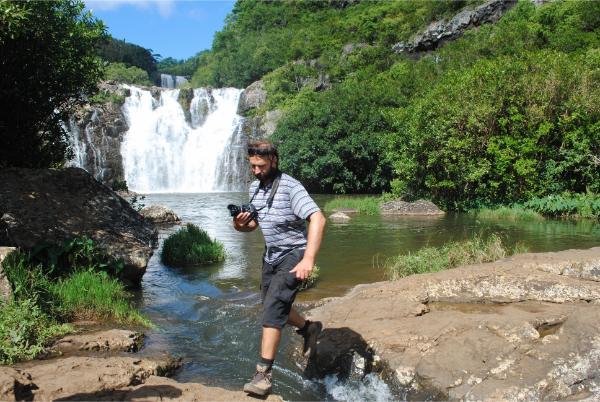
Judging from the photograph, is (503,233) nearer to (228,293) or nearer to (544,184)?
(544,184)

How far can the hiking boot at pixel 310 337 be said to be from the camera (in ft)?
17.9

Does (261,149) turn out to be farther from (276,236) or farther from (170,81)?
(170,81)

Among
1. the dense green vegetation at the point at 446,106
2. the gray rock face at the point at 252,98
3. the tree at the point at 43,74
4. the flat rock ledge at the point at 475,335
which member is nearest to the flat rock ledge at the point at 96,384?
the flat rock ledge at the point at 475,335

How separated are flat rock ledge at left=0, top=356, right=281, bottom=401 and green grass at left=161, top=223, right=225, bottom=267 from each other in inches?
249

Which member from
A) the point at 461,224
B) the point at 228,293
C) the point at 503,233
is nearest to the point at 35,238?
the point at 228,293

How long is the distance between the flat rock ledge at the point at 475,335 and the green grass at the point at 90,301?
2.47m

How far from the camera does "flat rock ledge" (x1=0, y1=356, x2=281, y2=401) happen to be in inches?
155

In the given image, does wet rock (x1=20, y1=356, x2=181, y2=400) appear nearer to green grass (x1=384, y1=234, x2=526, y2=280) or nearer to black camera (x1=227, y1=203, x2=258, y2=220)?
black camera (x1=227, y1=203, x2=258, y2=220)

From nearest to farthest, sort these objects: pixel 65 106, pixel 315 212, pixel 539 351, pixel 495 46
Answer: pixel 315 212 → pixel 539 351 → pixel 65 106 → pixel 495 46

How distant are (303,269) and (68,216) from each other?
5.32 meters

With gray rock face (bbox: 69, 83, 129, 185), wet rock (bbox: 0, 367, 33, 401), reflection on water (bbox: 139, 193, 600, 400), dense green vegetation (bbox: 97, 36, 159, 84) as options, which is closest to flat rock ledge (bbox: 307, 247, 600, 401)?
reflection on water (bbox: 139, 193, 600, 400)

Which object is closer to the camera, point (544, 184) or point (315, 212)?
point (315, 212)

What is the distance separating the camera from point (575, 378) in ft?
14.9

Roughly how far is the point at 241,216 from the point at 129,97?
36.2 meters
